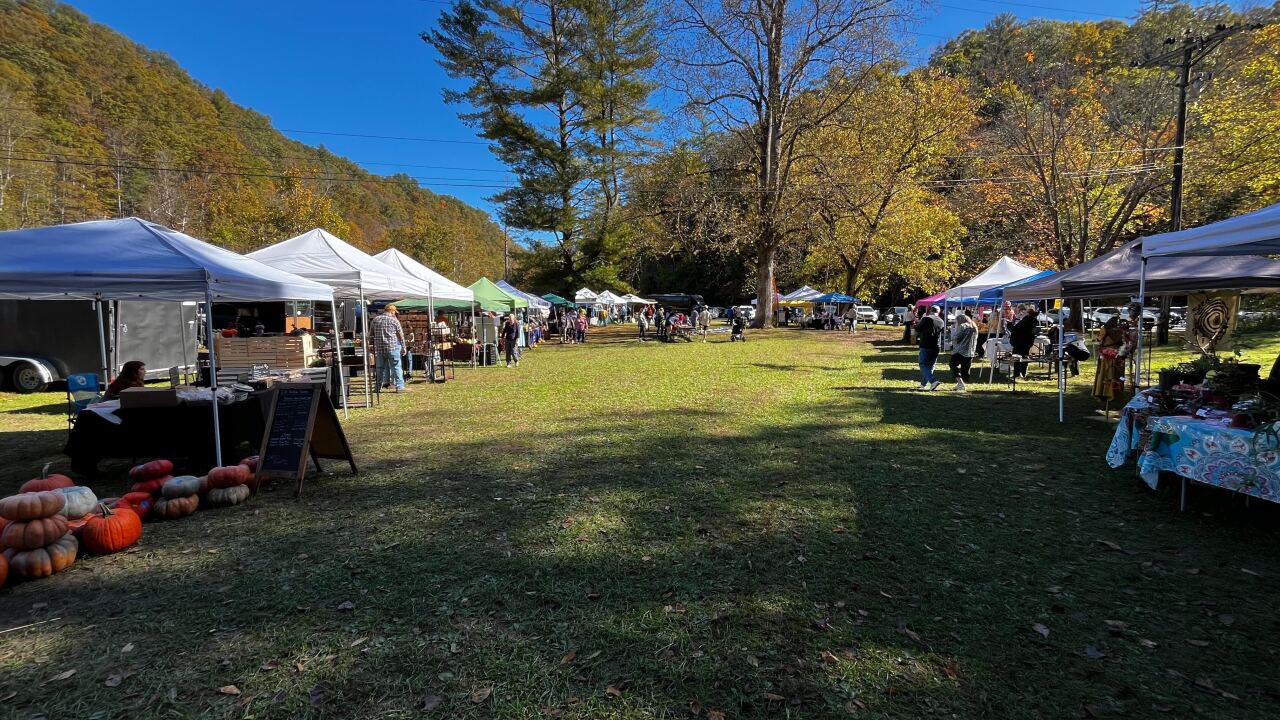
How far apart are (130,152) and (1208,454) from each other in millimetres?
Result: 57364

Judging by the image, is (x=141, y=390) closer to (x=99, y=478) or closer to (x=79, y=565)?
(x=99, y=478)

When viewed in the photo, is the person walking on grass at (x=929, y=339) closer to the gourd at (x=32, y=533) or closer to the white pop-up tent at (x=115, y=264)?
the white pop-up tent at (x=115, y=264)

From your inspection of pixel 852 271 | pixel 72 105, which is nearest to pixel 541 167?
pixel 852 271

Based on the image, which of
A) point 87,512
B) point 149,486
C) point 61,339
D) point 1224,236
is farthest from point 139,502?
point 61,339

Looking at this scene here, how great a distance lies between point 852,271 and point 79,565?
108 ft

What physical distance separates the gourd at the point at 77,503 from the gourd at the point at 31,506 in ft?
0.48

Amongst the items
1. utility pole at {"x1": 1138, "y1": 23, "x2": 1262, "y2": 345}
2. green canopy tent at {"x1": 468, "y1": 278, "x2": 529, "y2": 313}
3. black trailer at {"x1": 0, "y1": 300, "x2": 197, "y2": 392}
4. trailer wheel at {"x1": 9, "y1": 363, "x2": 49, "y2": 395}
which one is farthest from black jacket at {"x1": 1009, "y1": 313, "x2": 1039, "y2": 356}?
trailer wheel at {"x1": 9, "y1": 363, "x2": 49, "y2": 395}

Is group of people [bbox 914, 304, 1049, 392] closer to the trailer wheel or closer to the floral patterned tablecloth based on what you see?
the floral patterned tablecloth

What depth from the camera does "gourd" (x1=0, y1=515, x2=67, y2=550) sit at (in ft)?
11.4

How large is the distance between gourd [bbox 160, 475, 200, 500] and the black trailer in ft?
30.5

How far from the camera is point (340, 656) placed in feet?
8.89

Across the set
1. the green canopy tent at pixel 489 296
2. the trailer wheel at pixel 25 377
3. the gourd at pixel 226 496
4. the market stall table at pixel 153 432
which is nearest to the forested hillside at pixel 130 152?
the green canopy tent at pixel 489 296

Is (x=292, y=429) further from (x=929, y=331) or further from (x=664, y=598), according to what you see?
(x=929, y=331)

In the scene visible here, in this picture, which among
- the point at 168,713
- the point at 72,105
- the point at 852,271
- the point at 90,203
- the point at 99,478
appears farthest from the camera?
the point at 72,105
